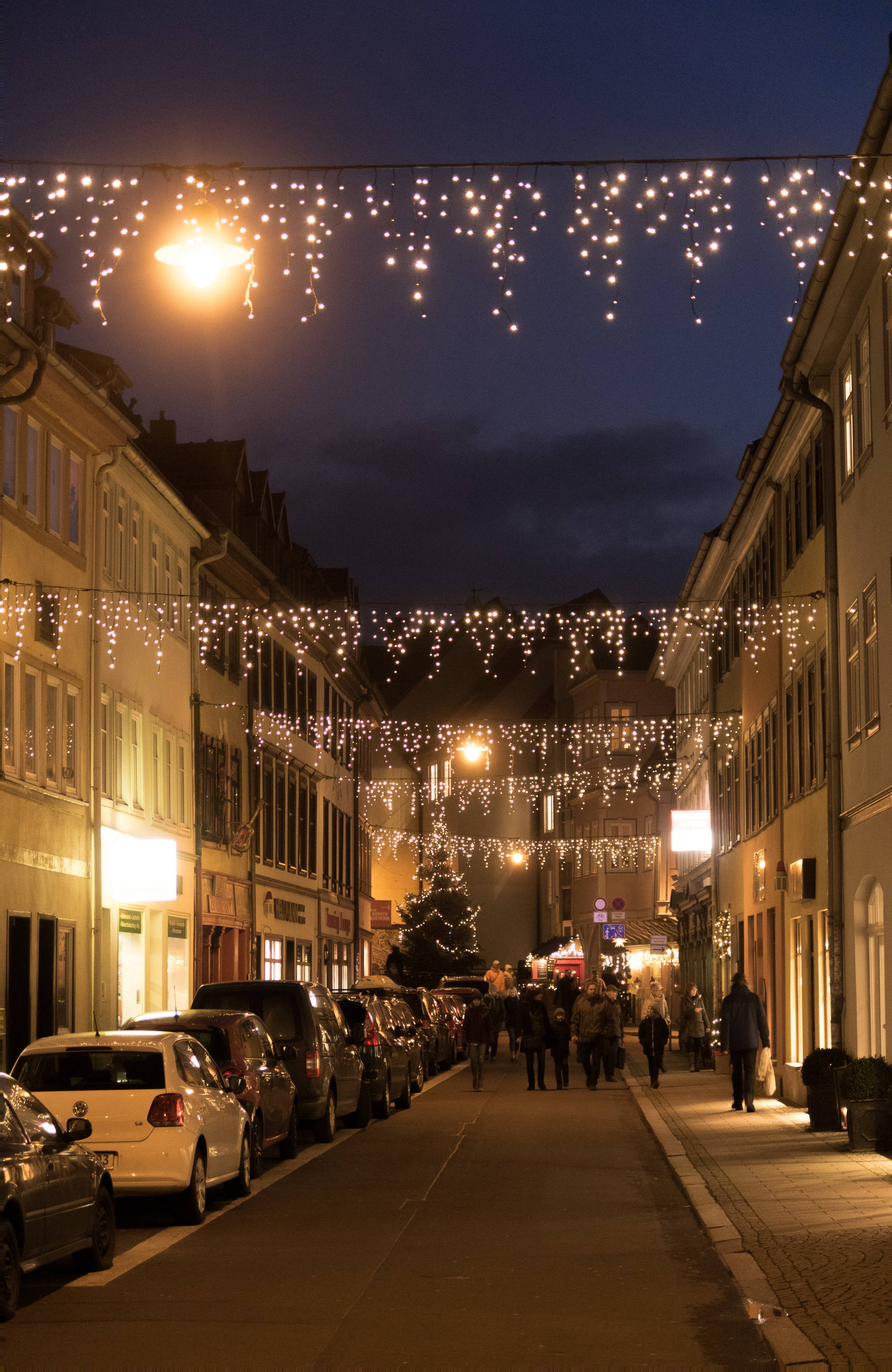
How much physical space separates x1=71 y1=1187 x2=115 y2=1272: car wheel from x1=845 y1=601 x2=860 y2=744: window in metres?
12.0

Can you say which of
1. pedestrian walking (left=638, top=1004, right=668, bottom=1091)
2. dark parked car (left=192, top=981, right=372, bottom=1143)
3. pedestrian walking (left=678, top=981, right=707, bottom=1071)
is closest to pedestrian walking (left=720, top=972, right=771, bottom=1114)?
dark parked car (left=192, top=981, right=372, bottom=1143)

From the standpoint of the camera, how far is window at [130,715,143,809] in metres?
31.2

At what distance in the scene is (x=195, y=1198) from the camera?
44.6ft

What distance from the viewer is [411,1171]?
57.6 ft

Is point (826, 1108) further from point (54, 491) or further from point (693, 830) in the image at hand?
point (693, 830)

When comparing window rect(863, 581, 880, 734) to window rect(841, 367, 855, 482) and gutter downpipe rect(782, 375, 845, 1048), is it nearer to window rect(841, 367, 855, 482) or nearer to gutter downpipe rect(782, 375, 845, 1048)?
gutter downpipe rect(782, 375, 845, 1048)

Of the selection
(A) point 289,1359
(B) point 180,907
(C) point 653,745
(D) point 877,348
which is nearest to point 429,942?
(C) point 653,745

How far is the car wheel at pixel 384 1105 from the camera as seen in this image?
81.9ft

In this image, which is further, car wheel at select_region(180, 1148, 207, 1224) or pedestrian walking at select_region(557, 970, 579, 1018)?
pedestrian walking at select_region(557, 970, 579, 1018)

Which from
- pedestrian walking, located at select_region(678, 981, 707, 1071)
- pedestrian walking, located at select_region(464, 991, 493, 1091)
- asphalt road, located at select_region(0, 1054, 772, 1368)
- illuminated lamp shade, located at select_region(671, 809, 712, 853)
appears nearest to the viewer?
asphalt road, located at select_region(0, 1054, 772, 1368)

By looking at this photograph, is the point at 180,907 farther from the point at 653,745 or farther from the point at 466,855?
the point at 466,855

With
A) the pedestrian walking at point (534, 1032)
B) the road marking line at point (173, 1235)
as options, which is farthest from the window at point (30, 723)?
the pedestrian walking at point (534, 1032)

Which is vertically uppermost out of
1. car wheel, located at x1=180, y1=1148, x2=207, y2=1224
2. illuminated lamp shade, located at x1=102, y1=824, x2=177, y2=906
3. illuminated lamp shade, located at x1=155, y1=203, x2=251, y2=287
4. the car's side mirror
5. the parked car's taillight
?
illuminated lamp shade, located at x1=155, y1=203, x2=251, y2=287

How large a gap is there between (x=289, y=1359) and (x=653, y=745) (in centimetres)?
6781
